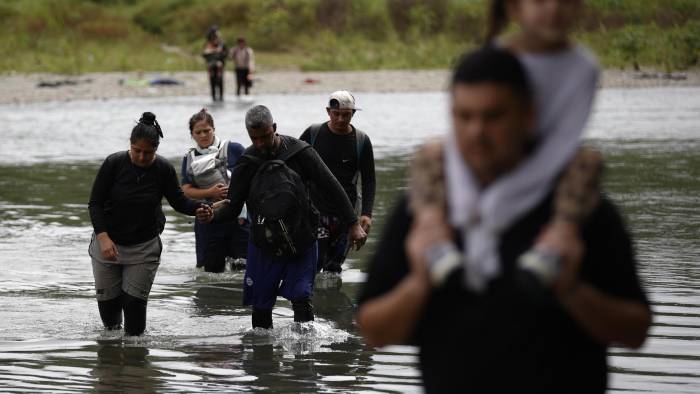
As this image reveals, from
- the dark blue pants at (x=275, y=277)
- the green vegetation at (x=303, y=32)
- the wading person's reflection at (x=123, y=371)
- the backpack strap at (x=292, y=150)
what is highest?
the green vegetation at (x=303, y=32)

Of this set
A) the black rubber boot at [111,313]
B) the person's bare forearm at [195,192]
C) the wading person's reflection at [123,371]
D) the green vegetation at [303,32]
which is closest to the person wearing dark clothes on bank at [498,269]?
the wading person's reflection at [123,371]

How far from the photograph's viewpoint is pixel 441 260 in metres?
2.69

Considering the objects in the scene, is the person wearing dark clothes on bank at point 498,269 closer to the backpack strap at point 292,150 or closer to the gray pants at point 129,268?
the backpack strap at point 292,150

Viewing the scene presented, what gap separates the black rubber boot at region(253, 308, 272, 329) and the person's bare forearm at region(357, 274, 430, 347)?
221 inches

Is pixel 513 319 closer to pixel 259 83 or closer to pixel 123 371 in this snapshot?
pixel 123 371

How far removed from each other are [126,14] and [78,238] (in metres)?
58.3

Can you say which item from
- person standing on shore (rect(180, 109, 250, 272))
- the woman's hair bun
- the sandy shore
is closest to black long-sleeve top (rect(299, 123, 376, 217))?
person standing on shore (rect(180, 109, 250, 272))

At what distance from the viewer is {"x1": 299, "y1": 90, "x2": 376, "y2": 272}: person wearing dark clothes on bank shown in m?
10.2

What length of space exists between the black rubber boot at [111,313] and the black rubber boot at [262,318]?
903mm

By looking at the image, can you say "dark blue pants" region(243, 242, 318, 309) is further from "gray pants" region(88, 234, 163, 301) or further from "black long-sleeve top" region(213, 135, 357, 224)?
"gray pants" region(88, 234, 163, 301)

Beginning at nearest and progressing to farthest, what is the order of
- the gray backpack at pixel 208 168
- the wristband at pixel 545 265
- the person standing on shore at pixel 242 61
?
the wristband at pixel 545 265 → the gray backpack at pixel 208 168 → the person standing on shore at pixel 242 61

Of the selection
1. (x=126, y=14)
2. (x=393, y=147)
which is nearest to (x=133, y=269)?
(x=393, y=147)

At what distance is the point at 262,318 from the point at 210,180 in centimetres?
248

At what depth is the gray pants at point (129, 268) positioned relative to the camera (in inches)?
330
